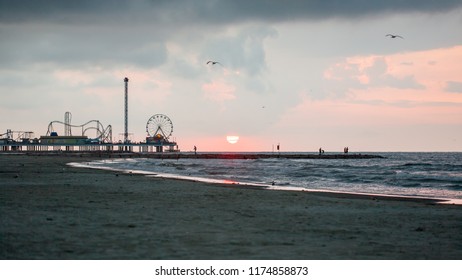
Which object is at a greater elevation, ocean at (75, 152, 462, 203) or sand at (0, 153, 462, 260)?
sand at (0, 153, 462, 260)

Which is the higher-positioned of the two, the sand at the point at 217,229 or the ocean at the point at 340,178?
the sand at the point at 217,229

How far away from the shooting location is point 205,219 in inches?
675

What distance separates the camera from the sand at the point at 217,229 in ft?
38.4

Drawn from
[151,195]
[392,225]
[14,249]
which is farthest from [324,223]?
[151,195]

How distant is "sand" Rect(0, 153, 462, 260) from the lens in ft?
38.4

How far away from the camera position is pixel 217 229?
14.9 metres

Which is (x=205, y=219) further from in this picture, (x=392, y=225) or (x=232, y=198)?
(x=232, y=198)

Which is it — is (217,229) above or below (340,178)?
above

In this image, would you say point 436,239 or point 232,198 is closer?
point 436,239

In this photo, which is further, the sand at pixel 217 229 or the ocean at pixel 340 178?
the ocean at pixel 340 178

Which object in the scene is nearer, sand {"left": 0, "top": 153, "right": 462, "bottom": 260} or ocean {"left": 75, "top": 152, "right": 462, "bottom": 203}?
sand {"left": 0, "top": 153, "right": 462, "bottom": 260}

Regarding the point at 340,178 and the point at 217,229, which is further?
the point at 340,178
